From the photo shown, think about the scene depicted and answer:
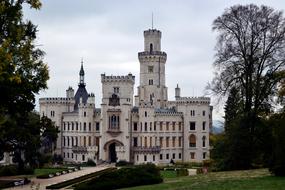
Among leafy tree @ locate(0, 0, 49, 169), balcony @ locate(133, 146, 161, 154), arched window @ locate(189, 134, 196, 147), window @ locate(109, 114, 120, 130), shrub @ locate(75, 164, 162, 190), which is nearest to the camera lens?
leafy tree @ locate(0, 0, 49, 169)

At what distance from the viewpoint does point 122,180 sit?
102ft

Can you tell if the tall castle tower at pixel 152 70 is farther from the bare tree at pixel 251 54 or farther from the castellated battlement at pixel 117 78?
the bare tree at pixel 251 54

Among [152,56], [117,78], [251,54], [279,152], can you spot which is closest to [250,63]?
[251,54]

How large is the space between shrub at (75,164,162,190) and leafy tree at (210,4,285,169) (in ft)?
20.7

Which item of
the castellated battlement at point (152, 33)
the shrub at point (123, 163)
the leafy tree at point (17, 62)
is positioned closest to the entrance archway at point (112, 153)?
the shrub at point (123, 163)

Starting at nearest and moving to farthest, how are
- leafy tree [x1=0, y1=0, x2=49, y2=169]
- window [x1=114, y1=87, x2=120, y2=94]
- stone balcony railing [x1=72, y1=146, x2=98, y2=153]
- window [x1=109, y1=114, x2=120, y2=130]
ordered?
leafy tree [x1=0, y1=0, x2=49, y2=169]
stone balcony railing [x1=72, y1=146, x2=98, y2=153]
window [x1=109, y1=114, x2=120, y2=130]
window [x1=114, y1=87, x2=120, y2=94]

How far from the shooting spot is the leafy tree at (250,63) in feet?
111

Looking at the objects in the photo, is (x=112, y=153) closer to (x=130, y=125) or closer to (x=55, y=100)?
(x=130, y=125)

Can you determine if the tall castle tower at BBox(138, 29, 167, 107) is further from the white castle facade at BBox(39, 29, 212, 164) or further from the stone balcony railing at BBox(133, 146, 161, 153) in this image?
the stone balcony railing at BBox(133, 146, 161, 153)

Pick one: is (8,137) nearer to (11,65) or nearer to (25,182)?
(25,182)

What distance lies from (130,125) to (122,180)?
46.6 metres

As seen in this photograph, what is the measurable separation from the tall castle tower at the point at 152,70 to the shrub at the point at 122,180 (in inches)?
2050

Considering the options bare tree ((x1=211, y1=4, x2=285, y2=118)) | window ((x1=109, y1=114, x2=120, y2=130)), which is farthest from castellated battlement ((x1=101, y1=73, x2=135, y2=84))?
bare tree ((x1=211, y1=4, x2=285, y2=118))

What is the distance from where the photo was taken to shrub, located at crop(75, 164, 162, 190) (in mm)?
30359
